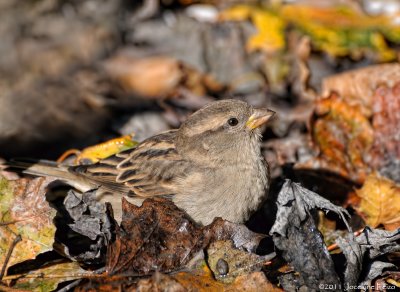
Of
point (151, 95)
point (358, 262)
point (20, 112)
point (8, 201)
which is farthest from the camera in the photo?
point (151, 95)

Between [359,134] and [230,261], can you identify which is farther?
[359,134]

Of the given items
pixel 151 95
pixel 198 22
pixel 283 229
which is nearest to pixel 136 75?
pixel 151 95

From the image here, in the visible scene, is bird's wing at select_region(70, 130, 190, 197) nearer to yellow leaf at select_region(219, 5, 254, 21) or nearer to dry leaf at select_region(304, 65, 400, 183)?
dry leaf at select_region(304, 65, 400, 183)

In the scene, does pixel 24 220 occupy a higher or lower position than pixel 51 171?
higher

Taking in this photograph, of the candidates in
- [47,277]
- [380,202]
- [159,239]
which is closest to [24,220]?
[47,277]

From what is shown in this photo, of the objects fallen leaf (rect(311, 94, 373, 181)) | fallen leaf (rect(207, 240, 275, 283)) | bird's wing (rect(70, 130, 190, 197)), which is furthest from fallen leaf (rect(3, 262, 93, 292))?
fallen leaf (rect(311, 94, 373, 181))

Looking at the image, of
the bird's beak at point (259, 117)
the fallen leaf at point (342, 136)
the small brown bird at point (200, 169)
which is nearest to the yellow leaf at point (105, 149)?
the small brown bird at point (200, 169)

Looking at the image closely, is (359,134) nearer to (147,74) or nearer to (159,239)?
(159,239)

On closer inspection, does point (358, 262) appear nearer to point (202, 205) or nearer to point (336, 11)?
point (202, 205)
